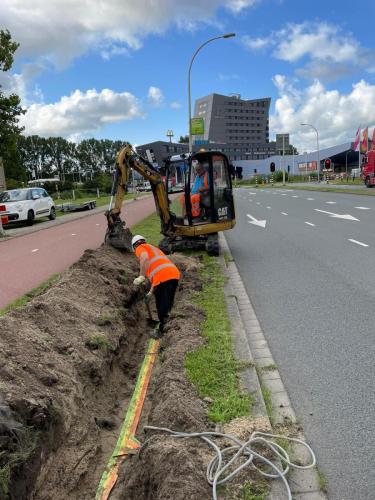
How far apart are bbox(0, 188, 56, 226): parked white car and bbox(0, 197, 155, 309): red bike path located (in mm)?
1559

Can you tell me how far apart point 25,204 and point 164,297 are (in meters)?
17.8

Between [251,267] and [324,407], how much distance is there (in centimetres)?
629

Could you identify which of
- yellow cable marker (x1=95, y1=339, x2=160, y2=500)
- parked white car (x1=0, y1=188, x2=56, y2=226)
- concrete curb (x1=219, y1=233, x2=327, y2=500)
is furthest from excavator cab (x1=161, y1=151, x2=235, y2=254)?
parked white car (x1=0, y1=188, x2=56, y2=226)

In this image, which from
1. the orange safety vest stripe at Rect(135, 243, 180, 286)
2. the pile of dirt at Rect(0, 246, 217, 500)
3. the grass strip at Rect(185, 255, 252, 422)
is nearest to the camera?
the pile of dirt at Rect(0, 246, 217, 500)

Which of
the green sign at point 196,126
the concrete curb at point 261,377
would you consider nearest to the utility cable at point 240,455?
the concrete curb at point 261,377

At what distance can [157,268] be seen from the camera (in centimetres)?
624

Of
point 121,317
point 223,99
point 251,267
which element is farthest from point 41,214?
point 223,99

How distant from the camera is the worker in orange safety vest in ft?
20.4

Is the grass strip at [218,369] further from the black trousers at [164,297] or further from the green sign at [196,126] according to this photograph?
the green sign at [196,126]

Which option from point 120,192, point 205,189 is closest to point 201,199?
point 205,189

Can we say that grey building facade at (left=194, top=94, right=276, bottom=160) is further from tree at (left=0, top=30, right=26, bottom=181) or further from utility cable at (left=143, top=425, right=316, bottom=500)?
utility cable at (left=143, top=425, right=316, bottom=500)

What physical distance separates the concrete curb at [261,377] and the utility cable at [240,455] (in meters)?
0.06

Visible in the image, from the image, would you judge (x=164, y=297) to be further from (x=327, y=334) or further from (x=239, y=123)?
(x=239, y=123)

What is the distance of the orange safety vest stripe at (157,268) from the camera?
20.4ft
